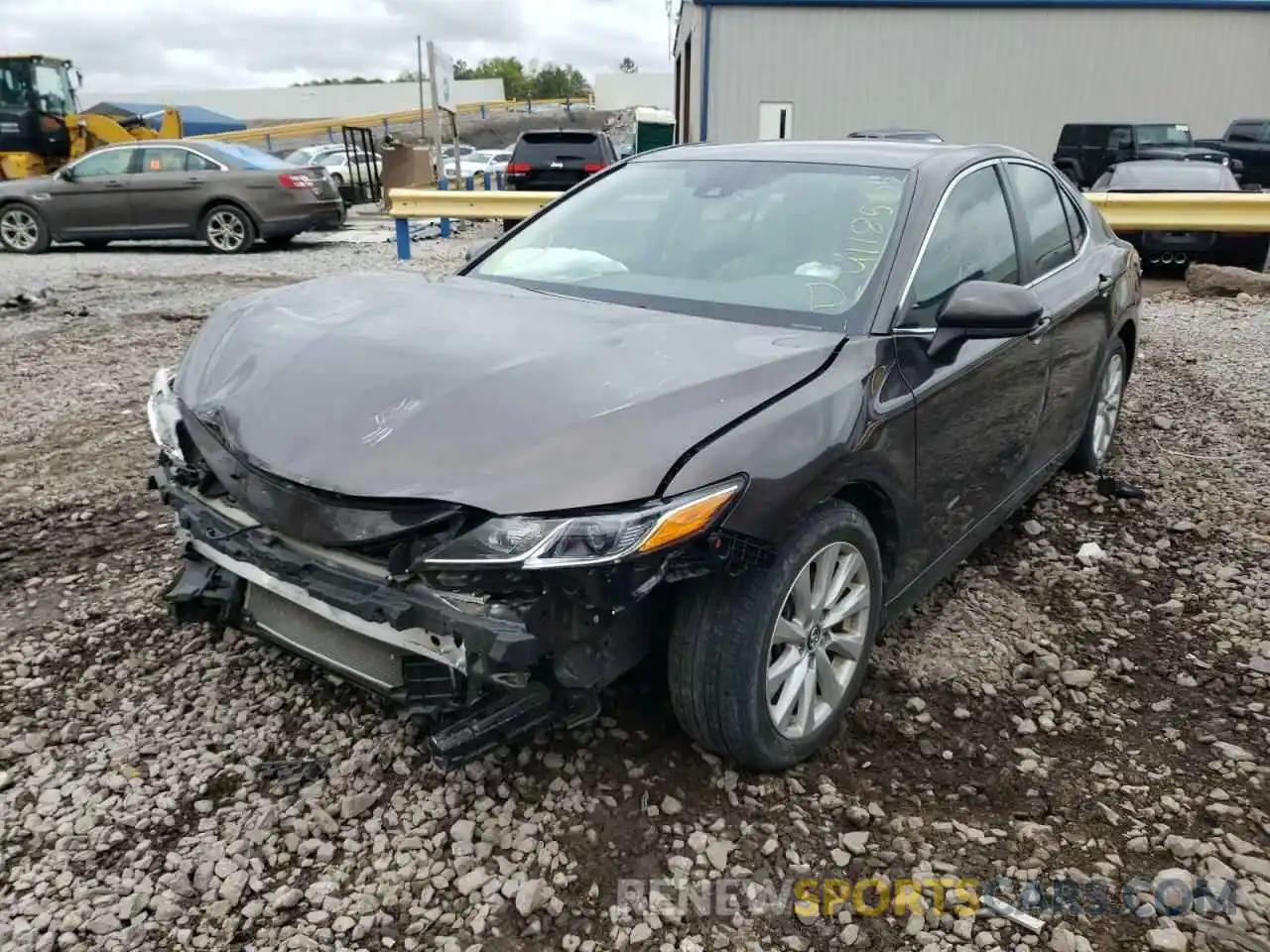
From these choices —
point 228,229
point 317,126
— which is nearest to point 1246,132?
point 228,229

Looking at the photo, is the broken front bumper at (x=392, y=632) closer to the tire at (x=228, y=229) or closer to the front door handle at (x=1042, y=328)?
the front door handle at (x=1042, y=328)

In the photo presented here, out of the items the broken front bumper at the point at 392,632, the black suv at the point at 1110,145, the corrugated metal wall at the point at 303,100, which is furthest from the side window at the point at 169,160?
the corrugated metal wall at the point at 303,100

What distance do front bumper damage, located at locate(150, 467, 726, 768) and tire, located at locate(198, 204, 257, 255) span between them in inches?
470

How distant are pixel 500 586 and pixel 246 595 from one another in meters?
1.02

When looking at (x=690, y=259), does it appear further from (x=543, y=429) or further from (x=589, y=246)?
(x=543, y=429)

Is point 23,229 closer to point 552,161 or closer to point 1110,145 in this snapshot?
point 552,161

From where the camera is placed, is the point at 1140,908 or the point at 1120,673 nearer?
the point at 1140,908

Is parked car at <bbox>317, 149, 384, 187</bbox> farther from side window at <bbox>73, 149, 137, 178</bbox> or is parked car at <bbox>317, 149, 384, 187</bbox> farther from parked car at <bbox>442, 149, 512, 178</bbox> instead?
side window at <bbox>73, 149, 137, 178</bbox>

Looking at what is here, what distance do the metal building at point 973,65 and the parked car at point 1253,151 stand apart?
10.8 ft

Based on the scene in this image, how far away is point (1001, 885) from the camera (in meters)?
2.30

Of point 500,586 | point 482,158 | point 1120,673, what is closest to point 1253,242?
point 1120,673

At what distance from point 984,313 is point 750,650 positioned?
3.93ft

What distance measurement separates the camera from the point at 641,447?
7.11ft

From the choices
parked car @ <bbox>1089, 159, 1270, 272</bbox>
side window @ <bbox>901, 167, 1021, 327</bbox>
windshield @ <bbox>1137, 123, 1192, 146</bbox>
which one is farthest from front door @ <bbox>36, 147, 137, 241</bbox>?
windshield @ <bbox>1137, 123, 1192, 146</bbox>
